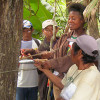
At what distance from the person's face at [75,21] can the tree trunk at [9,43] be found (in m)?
1.07

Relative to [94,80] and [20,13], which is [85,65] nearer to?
[94,80]

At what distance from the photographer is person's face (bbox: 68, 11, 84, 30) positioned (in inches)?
92.4

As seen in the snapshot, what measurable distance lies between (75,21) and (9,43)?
4.02ft

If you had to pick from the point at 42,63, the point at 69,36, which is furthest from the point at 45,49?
the point at 42,63

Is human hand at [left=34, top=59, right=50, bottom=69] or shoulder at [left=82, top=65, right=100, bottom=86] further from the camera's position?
human hand at [left=34, top=59, right=50, bottom=69]

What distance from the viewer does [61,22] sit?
4.71 meters

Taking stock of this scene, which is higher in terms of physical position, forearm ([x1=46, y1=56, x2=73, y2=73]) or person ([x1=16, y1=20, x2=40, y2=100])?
forearm ([x1=46, y1=56, x2=73, y2=73])

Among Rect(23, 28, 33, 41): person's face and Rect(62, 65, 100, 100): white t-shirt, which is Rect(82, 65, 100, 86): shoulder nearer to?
Rect(62, 65, 100, 100): white t-shirt

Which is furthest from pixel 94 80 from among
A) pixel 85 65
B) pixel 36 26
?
pixel 36 26

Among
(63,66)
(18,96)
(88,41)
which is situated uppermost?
(88,41)

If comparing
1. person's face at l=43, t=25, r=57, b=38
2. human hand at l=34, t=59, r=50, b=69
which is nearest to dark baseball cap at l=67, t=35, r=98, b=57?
human hand at l=34, t=59, r=50, b=69

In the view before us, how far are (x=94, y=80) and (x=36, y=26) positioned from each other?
3036mm

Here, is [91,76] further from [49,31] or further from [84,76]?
[49,31]

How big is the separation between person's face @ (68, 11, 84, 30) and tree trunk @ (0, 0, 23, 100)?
42.2 inches
